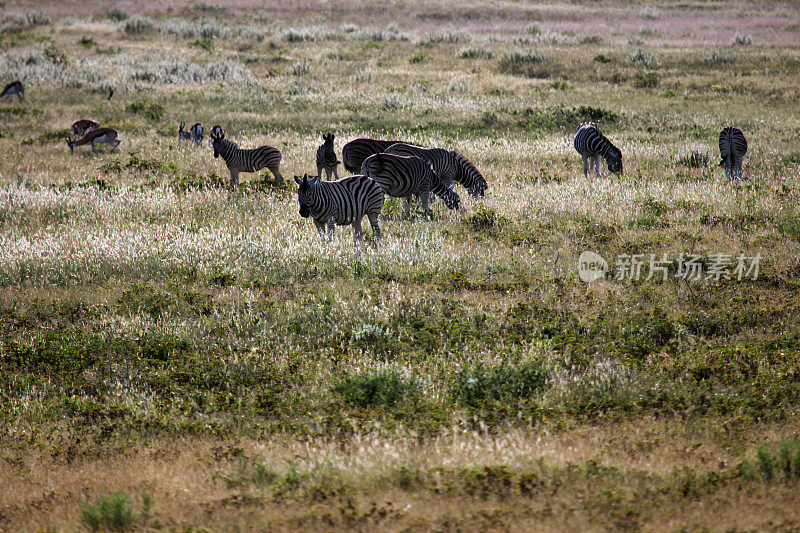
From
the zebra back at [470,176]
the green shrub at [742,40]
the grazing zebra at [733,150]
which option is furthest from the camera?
the green shrub at [742,40]

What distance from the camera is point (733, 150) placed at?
60.4 ft

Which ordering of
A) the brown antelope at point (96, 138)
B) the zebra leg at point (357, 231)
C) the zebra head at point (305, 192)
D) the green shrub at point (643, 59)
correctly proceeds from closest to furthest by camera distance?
the zebra head at point (305, 192)
the zebra leg at point (357, 231)
the brown antelope at point (96, 138)
the green shrub at point (643, 59)

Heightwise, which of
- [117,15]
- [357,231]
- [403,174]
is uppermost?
[117,15]

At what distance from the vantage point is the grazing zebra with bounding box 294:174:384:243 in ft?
38.9

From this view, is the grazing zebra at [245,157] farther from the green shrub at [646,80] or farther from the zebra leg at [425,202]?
the green shrub at [646,80]

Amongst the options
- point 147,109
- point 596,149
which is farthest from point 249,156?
point 147,109

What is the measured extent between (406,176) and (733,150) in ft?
31.5

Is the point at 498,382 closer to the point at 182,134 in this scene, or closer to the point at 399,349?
the point at 399,349

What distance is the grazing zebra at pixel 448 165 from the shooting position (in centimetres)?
1689

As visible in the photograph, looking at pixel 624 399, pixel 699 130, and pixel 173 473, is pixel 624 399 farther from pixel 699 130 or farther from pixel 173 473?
pixel 699 130

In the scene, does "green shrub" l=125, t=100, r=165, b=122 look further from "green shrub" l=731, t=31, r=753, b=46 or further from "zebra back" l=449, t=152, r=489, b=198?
"green shrub" l=731, t=31, r=753, b=46

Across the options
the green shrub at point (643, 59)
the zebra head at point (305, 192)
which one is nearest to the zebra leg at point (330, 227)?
the zebra head at point (305, 192)

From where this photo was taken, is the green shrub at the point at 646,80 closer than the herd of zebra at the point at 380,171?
No

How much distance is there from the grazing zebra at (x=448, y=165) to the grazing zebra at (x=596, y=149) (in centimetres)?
425
